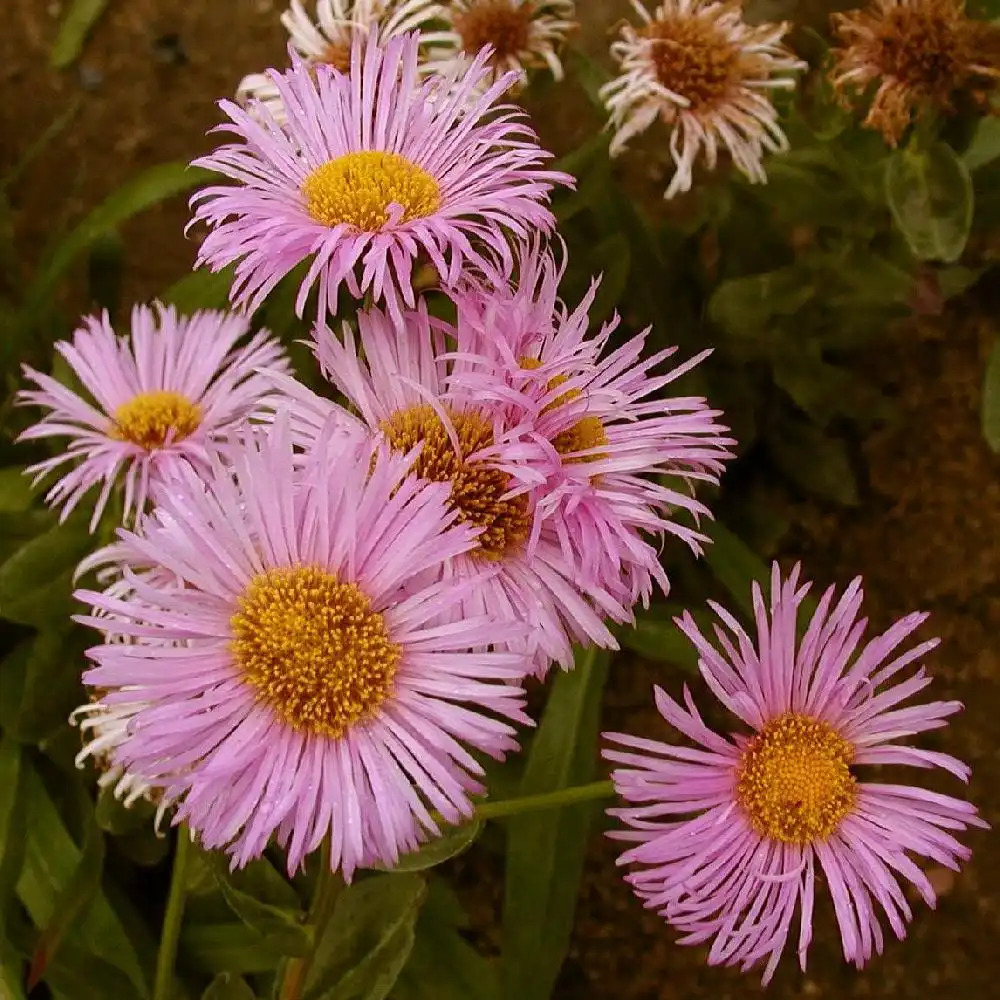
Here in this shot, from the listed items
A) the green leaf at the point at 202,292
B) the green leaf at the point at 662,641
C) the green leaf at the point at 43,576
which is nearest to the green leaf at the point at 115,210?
the green leaf at the point at 202,292

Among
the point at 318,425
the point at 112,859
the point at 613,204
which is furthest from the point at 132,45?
the point at 318,425

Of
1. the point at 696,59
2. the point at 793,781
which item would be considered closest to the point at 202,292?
the point at 696,59

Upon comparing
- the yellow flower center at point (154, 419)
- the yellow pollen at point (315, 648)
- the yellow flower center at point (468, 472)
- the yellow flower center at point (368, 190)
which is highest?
the yellow flower center at point (368, 190)

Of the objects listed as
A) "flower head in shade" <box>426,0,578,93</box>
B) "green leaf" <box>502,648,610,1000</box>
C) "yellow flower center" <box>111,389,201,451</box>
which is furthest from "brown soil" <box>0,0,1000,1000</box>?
"yellow flower center" <box>111,389,201,451</box>

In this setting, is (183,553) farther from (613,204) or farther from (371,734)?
(613,204)

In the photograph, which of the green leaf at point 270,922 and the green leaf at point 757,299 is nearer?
the green leaf at point 270,922

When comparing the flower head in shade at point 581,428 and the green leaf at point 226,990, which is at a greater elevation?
the flower head in shade at point 581,428

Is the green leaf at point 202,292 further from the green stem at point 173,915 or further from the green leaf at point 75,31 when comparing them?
the green leaf at point 75,31
